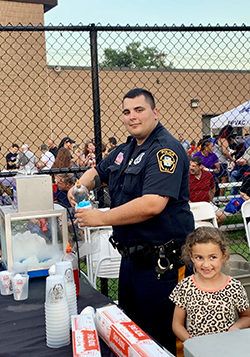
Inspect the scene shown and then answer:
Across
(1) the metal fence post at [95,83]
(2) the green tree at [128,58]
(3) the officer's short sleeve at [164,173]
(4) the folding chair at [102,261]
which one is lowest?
(4) the folding chair at [102,261]

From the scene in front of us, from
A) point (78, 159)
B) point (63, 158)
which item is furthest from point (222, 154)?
point (63, 158)

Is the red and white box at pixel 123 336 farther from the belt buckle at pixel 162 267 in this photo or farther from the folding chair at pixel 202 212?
the folding chair at pixel 202 212

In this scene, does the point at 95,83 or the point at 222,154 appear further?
the point at 222,154

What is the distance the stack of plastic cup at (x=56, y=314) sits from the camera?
5.24 feet

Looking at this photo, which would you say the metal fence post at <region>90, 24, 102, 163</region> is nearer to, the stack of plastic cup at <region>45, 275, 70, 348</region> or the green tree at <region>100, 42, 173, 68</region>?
the stack of plastic cup at <region>45, 275, 70, 348</region>

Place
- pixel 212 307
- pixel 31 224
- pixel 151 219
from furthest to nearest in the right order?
pixel 31 224 < pixel 151 219 < pixel 212 307

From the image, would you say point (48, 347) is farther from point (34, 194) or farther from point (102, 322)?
point (34, 194)

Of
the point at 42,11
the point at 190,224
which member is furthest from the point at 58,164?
the point at 42,11

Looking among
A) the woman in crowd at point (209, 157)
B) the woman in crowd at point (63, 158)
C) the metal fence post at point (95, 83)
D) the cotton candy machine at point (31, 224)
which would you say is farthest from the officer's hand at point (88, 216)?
the woman in crowd at point (209, 157)

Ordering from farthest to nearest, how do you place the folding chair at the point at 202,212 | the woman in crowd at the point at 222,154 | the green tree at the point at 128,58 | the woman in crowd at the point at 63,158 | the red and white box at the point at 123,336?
the green tree at the point at 128,58 < the woman in crowd at the point at 222,154 < the woman in crowd at the point at 63,158 < the folding chair at the point at 202,212 < the red and white box at the point at 123,336

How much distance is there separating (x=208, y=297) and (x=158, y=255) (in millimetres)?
389

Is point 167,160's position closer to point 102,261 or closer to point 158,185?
point 158,185

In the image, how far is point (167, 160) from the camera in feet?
7.34

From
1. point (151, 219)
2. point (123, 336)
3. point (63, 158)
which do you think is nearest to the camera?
point (123, 336)
